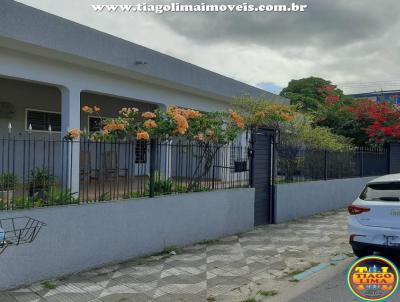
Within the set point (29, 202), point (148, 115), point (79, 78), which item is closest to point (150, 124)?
point (148, 115)

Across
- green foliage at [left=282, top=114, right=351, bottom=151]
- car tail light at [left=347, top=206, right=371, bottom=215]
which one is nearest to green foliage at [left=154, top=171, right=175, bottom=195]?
Result: car tail light at [left=347, top=206, right=371, bottom=215]

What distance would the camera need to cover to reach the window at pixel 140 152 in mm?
6581

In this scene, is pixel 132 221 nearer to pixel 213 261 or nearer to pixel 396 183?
pixel 213 261

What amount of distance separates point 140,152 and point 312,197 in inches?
230

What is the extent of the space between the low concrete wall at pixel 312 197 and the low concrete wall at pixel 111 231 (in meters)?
1.96

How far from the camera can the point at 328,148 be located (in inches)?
479

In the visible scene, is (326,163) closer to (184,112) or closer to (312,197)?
(312,197)

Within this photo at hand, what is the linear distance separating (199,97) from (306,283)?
29.7 ft

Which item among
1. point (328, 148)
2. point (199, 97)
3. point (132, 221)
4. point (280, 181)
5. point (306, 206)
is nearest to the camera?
point (132, 221)

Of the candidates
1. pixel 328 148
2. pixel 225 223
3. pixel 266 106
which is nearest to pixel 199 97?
pixel 266 106

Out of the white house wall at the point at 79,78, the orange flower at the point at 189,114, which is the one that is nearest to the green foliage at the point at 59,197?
the orange flower at the point at 189,114

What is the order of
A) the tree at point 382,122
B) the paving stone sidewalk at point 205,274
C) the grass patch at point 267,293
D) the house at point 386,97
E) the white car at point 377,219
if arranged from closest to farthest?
the paving stone sidewalk at point 205,274
the grass patch at point 267,293
the white car at point 377,219
the tree at point 382,122
the house at point 386,97

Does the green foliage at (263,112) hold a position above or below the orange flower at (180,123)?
above

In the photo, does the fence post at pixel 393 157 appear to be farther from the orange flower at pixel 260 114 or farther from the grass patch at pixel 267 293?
the grass patch at pixel 267 293
